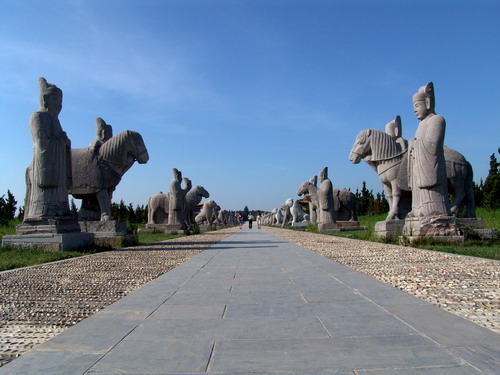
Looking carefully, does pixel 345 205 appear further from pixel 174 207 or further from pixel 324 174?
pixel 174 207

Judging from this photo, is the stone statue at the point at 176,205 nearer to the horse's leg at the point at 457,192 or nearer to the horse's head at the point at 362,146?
the horse's head at the point at 362,146

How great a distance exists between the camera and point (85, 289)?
192 inches

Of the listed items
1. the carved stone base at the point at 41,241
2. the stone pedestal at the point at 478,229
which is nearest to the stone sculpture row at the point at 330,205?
the stone pedestal at the point at 478,229

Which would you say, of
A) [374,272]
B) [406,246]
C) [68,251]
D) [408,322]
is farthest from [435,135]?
[68,251]

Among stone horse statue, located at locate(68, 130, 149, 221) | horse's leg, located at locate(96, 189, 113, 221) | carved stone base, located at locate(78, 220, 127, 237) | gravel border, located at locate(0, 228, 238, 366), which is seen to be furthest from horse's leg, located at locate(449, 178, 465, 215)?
horse's leg, located at locate(96, 189, 113, 221)

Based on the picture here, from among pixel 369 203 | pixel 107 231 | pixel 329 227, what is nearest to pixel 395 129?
pixel 329 227

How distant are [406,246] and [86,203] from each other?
982 centimetres

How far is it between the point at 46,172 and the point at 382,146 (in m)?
10.3

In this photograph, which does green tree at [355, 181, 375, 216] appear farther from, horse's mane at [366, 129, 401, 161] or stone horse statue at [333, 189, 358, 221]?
horse's mane at [366, 129, 401, 161]

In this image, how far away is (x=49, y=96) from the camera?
10.5 m

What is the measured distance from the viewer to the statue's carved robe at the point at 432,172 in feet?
35.6

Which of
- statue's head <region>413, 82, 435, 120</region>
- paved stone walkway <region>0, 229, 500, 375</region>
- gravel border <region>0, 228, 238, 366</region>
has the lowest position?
paved stone walkway <region>0, 229, 500, 375</region>

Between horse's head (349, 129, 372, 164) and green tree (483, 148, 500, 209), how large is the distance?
78.5ft

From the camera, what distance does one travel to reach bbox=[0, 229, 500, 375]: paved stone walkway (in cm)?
232
